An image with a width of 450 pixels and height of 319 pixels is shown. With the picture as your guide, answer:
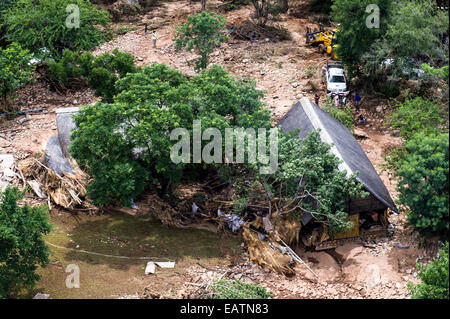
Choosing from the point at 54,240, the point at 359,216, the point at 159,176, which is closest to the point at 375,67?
the point at 359,216

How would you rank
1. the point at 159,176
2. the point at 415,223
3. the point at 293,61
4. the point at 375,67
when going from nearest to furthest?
1. the point at 415,223
2. the point at 159,176
3. the point at 375,67
4. the point at 293,61

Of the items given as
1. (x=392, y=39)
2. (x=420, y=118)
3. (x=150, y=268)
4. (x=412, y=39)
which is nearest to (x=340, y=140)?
(x=420, y=118)

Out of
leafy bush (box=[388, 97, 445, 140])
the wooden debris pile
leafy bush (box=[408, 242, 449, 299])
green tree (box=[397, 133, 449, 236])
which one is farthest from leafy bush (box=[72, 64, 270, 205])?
leafy bush (box=[408, 242, 449, 299])

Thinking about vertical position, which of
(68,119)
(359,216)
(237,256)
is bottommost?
(237,256)

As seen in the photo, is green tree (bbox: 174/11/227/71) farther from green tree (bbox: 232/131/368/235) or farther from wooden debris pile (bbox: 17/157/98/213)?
green tree (bbox: 232/131/368/235)

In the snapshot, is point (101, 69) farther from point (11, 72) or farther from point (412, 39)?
point (412, 39)

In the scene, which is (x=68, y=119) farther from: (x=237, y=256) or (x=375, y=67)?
(x=375, y=67)

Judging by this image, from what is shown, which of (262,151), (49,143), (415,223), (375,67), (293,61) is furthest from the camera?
(293,61)
